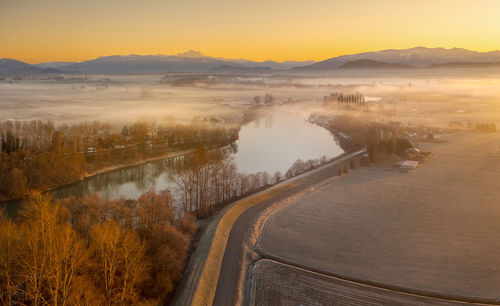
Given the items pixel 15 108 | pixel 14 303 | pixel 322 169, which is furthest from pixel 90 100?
pixel 14 303

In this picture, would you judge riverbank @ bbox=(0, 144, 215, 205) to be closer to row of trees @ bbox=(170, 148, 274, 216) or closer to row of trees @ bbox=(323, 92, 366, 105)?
row of trees @ bbox=(170, 148, 274, 216)

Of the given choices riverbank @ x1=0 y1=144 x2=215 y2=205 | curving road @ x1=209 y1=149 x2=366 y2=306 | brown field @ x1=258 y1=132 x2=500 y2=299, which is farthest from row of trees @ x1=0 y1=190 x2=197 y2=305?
riverbank @ x1=0 y1=144 x2=215 y2=205

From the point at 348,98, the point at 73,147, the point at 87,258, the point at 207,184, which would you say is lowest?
the point at 207,184

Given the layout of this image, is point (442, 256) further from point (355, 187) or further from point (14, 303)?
point (14, 303)

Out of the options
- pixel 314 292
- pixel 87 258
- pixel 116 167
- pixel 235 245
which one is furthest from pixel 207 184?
pixel 116 167

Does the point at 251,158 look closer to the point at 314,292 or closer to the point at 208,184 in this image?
the point at 208,184

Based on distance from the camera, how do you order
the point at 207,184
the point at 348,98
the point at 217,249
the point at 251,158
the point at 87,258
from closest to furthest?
the point at 87,258 → the point at 217,249 → the point at 207,184 → the point at 251,158 → the point at 348,98
